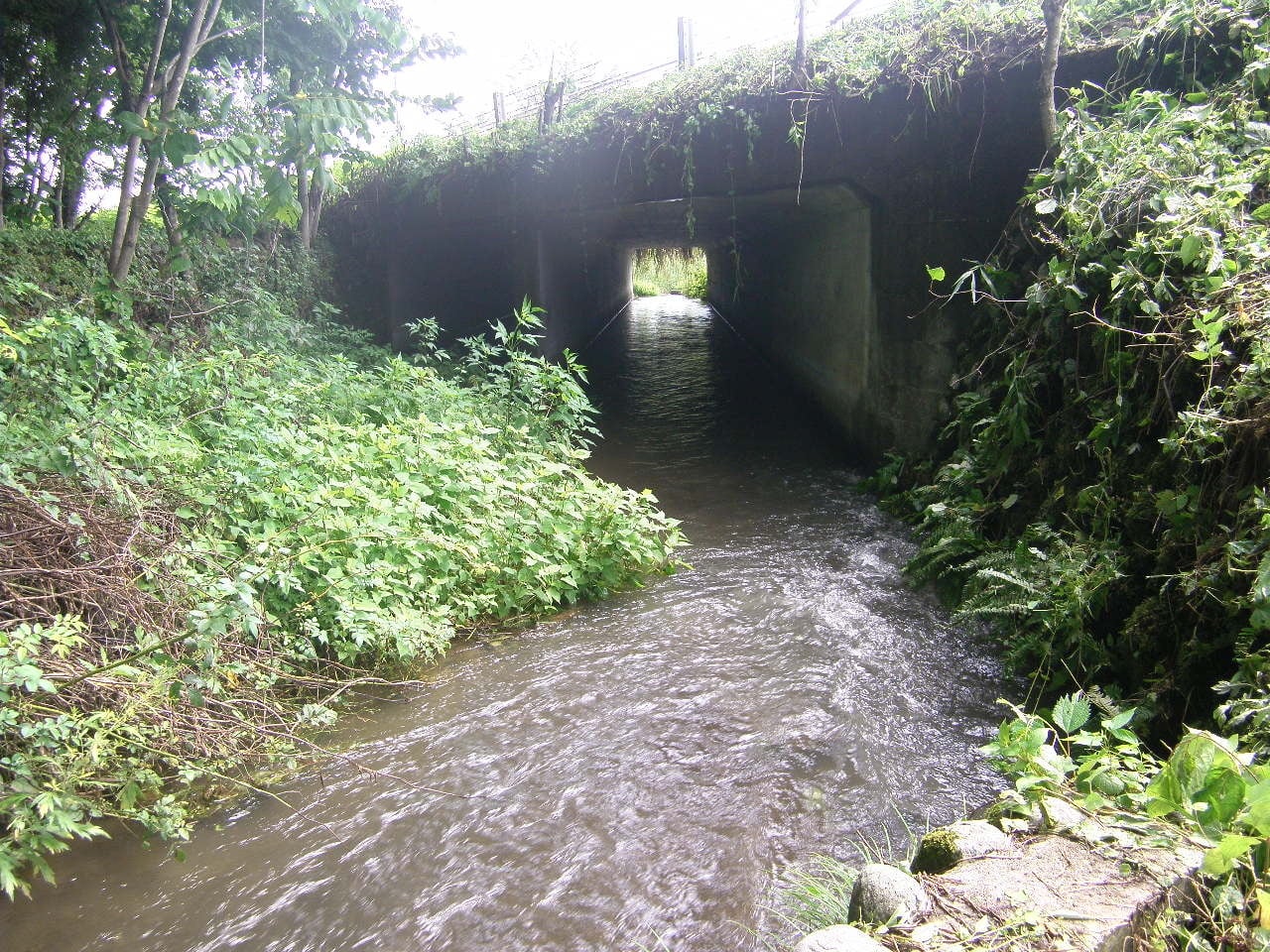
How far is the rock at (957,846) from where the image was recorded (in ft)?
7.98

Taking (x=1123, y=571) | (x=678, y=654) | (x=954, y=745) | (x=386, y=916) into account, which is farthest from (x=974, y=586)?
(x=386, y=916)

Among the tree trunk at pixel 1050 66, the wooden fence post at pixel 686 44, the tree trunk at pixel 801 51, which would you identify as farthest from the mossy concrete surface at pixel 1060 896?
the wooden fence post at pixel 686 44

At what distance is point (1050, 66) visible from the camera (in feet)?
21.8

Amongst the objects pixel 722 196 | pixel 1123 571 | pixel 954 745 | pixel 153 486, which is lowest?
pixel 954 745

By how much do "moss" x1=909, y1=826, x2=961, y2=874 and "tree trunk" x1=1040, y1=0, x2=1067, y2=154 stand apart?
624 cm

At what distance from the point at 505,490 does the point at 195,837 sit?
295 centimetres

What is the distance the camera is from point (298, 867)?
10.5 ft

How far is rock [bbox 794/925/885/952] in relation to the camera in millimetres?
2023

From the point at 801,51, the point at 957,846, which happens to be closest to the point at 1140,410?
the point at 957,846

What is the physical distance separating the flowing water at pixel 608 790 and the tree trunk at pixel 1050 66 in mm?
3941

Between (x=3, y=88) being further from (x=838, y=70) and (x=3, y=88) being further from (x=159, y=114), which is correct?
(x=838, y=70)

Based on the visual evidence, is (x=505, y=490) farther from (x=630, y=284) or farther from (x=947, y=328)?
(x=630, y=284)

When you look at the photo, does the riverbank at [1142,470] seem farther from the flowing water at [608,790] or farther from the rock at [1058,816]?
the flowing water at [608,790]

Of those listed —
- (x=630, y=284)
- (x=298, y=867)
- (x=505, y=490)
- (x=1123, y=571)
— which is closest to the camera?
(x=298, y=867)
